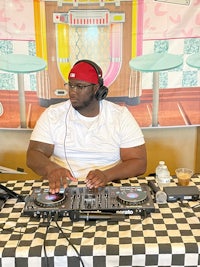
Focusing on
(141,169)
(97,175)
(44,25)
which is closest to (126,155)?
(141,169)

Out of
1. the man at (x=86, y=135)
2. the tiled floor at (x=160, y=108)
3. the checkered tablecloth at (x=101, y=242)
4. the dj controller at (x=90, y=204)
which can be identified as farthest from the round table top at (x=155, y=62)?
the checkered tablecloth at (x=101, y=242)

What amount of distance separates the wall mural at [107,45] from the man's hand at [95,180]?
3.47ft

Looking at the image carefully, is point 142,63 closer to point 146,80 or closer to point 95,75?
point 146,80

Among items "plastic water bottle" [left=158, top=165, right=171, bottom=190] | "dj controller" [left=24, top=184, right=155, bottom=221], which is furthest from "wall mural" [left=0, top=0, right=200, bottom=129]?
"dj controller" [left=24, top=184, right=155, bottom=221]

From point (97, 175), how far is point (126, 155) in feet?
1.44

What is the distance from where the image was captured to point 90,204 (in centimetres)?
147

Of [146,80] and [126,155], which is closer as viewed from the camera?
[126,155]

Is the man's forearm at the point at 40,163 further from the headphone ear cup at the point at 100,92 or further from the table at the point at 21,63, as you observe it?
the table at the point at 21,63

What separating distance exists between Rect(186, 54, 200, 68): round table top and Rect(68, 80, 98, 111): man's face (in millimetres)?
856

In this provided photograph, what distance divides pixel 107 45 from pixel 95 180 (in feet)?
3.99

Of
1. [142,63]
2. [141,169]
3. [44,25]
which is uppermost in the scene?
[44,25]

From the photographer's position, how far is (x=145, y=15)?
2.51m

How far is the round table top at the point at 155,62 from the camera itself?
8.50ft

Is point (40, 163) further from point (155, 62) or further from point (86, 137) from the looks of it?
point (155, 62)
